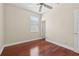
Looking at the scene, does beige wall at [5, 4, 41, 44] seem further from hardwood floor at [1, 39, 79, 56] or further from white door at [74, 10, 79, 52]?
white door at [74, 10, 79, 52]

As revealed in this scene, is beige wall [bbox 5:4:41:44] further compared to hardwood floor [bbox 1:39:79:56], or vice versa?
hardwood floor [bbox 1:39:79:56]

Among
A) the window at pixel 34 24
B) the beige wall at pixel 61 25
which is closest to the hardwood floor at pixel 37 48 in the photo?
the beige wall at pixel 61 25

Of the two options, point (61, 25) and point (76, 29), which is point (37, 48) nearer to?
point (61, 25)

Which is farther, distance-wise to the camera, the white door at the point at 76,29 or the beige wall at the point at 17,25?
the white door at the point at 76,29

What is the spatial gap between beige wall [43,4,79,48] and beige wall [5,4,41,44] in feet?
1.01

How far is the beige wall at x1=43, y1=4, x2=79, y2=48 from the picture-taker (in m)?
2.13

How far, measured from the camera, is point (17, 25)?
6.73ft

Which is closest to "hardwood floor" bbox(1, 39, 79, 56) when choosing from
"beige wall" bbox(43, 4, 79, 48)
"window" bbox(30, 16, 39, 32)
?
"beige wall" bbox(43, 4, 79, 48)

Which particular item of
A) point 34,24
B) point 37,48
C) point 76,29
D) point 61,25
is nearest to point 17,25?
point 34,24

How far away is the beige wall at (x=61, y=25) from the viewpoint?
7.00 feet

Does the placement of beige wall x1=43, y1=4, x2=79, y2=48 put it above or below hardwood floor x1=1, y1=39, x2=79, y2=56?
above

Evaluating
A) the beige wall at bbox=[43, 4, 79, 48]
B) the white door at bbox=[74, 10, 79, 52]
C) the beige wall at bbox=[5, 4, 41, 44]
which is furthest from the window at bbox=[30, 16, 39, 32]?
the white door at bbox=[74, 10, 79, 52]

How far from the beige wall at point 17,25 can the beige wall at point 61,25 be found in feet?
1.01

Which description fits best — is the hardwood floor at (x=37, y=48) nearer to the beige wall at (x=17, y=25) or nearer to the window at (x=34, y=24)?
the beige wall at (x=17, y=25)
